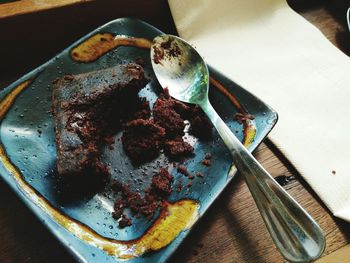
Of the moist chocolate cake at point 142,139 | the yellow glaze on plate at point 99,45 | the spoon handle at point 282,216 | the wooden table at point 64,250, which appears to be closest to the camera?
the spoon handle at point 282,216

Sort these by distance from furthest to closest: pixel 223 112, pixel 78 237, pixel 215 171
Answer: pixel 223 112, pixel 215 171, pixel 78 237

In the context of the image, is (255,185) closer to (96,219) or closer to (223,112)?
(223,112)

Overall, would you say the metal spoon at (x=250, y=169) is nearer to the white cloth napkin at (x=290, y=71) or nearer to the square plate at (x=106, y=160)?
the square plate at (x=106, y=160)

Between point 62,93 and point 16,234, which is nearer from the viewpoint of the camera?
point 16,234

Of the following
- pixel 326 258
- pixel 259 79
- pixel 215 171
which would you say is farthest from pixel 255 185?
pixel 259 79

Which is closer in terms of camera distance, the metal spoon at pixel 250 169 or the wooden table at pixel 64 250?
the metal spoon at pixel 250 169

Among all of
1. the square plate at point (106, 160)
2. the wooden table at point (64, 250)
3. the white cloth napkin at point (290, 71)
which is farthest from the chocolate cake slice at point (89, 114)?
the white cloth napkin at point (290, 71)

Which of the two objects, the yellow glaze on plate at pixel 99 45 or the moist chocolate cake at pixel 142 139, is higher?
the yellow glaze on plate at pixel 99 45
